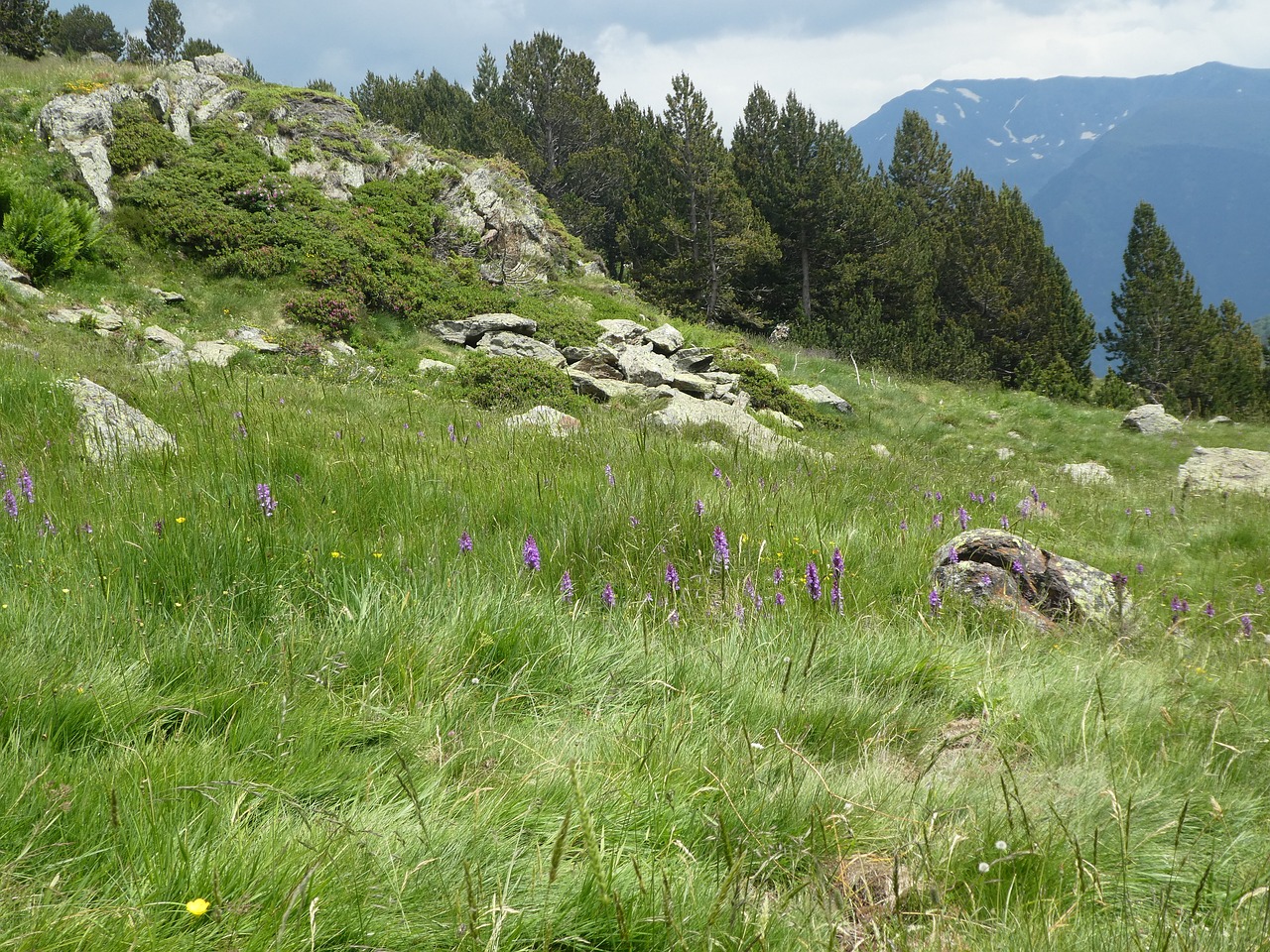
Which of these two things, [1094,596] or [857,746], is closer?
[857,746]

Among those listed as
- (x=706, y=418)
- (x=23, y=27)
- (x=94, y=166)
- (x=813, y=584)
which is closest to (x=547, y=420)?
(x=813, y=584)

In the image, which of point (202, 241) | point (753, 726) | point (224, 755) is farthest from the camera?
point (202, 241)

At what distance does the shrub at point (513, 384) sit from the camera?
14289 millimetres

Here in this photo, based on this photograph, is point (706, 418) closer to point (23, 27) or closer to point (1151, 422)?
point (1151, 422)

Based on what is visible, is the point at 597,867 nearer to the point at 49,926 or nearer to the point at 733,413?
the point at 49,926

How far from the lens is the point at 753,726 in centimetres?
200

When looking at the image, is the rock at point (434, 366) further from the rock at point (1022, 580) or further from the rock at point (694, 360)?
the rock at point (1022, 580)

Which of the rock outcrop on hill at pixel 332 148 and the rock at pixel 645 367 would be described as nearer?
the rock at pixel 645 367

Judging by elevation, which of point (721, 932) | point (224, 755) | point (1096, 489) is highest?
point (224, 755)

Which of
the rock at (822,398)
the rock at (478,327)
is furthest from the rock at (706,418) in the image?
the rock at (478,327)

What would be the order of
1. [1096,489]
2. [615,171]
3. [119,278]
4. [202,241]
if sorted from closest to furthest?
[1096,489] < [119,278] < [202,241] < [615,171]

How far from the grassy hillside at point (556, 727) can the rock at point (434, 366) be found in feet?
39.1

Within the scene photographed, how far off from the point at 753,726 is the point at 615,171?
46.0 metres

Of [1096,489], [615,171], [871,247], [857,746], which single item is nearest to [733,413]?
[1096,489]
